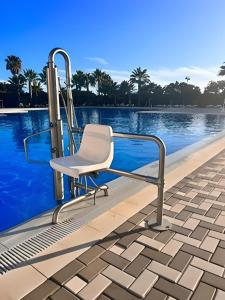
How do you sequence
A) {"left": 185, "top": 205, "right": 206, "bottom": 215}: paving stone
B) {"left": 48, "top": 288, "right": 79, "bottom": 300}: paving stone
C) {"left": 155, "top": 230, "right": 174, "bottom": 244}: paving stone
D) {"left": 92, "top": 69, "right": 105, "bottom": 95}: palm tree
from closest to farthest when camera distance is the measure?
1. {"left": 48, "top": 288, "right": 79, "bottom": 300}: paving stone
2. {"left": 155, "top": 230, "right": 174, "bottom": 244}: paving stone
3. {"left": 185, "top": 205, "right": 206, "bottom": 215}: paving stone
4. {"left": 92, "top": 69, "right": 105, "bottom": 95}: palm tree

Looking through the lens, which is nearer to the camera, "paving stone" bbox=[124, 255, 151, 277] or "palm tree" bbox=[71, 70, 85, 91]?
"paving stone" bbox=[124, 255, 151, 277]

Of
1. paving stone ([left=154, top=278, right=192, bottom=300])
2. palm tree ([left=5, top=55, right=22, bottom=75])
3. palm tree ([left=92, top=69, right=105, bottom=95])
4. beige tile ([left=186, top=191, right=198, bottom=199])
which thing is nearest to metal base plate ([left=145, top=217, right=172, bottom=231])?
paving stone ([left=154, top=278, right=192, bottom=300])

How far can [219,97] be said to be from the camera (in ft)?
112

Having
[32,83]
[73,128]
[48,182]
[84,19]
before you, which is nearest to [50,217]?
[73,128]

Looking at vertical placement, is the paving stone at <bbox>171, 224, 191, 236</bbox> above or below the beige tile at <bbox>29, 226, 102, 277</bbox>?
below

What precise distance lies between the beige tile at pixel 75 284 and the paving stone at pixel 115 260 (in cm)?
24

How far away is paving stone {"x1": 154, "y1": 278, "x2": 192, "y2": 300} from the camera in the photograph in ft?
4.35

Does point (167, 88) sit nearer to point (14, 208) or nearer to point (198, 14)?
point (198, 14)

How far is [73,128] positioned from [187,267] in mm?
1762

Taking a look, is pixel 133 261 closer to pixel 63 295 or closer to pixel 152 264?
pixel 152 264

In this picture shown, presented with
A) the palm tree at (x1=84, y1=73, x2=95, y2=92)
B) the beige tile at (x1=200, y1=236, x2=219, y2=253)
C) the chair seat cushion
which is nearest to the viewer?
the beige tile at (x1=200, y1=236, x2=219, y2=253)

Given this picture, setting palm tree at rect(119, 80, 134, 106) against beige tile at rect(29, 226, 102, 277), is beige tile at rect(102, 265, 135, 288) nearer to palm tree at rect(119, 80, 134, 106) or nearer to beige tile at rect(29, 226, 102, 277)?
beige tile at rect(29, 226, 102, 277)

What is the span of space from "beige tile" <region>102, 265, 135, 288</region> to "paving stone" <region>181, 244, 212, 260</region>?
52cm

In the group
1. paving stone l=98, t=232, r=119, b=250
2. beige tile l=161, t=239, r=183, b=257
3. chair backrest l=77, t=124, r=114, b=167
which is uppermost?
chair backrest l=77, t=124, r=114, b=167
